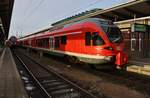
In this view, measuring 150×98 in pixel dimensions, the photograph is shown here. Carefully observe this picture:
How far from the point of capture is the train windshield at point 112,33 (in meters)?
14.1

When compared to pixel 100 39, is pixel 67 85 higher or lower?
lower

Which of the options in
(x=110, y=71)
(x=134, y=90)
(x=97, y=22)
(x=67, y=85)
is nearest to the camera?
(x=134, y=90)

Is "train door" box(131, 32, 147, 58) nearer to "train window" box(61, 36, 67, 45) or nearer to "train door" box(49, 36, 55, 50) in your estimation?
"train window" box(61, 36, 67, 45)

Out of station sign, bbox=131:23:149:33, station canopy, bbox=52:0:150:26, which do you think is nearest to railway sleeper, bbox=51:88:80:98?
station sign, bbox=131:23:149:33

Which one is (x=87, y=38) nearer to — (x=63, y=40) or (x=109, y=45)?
(x=109, y=45)

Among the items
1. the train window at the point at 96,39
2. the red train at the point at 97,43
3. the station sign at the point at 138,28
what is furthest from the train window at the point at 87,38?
the station sign at the point at 138,28

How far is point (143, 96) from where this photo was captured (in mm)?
8938

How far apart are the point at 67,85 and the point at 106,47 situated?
3.53m

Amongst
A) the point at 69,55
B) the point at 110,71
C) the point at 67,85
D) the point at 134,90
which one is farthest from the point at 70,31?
the point at 134,90

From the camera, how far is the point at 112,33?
1445 centimetres

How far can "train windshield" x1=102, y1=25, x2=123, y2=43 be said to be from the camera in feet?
46.4

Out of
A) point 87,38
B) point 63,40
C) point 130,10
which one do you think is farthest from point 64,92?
point 130,10

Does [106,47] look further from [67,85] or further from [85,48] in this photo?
[67,85]

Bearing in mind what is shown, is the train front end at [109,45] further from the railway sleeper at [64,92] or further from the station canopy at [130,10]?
the station canopy at [130,10]
